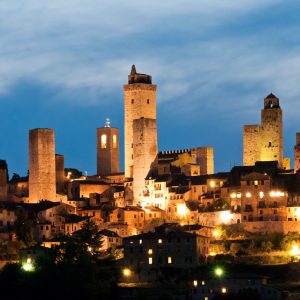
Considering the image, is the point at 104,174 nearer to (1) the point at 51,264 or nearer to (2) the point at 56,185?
(2) the point at 56,185

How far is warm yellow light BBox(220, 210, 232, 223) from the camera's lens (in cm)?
12131

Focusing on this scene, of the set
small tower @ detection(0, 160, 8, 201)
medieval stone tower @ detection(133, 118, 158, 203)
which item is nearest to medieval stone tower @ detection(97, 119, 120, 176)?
medieval stone tower @ detection(133, 118, 158, 203)

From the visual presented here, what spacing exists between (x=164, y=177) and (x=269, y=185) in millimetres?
12615

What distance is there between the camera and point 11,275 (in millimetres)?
112188

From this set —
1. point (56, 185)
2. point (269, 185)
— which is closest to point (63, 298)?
point (269, 185)

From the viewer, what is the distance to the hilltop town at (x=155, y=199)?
114 metres

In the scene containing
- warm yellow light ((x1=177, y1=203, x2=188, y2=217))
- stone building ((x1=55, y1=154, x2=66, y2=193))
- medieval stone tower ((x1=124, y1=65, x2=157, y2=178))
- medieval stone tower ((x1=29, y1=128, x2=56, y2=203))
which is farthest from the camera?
stone building ((x1=55, y1=154, x2=66, y2=193))

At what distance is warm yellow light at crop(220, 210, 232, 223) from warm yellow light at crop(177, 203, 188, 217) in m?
5.21

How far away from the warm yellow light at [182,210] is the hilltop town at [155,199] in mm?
97

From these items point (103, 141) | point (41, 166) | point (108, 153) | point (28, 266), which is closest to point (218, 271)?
point (28, 266)

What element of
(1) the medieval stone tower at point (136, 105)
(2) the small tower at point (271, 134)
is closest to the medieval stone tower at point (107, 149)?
(1) the medieval stone tower at point (136, 105)

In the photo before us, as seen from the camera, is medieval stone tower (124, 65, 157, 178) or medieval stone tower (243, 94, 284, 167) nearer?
medieval stone tower (243, 94, 284, 167)

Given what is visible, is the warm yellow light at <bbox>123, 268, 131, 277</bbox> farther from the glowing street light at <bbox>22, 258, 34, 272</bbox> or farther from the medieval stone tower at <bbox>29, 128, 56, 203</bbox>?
the medieval stone tower at <bbox>29, 128, 56, 203</bbox>

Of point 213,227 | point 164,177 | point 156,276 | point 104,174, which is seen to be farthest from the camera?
point 104,174
